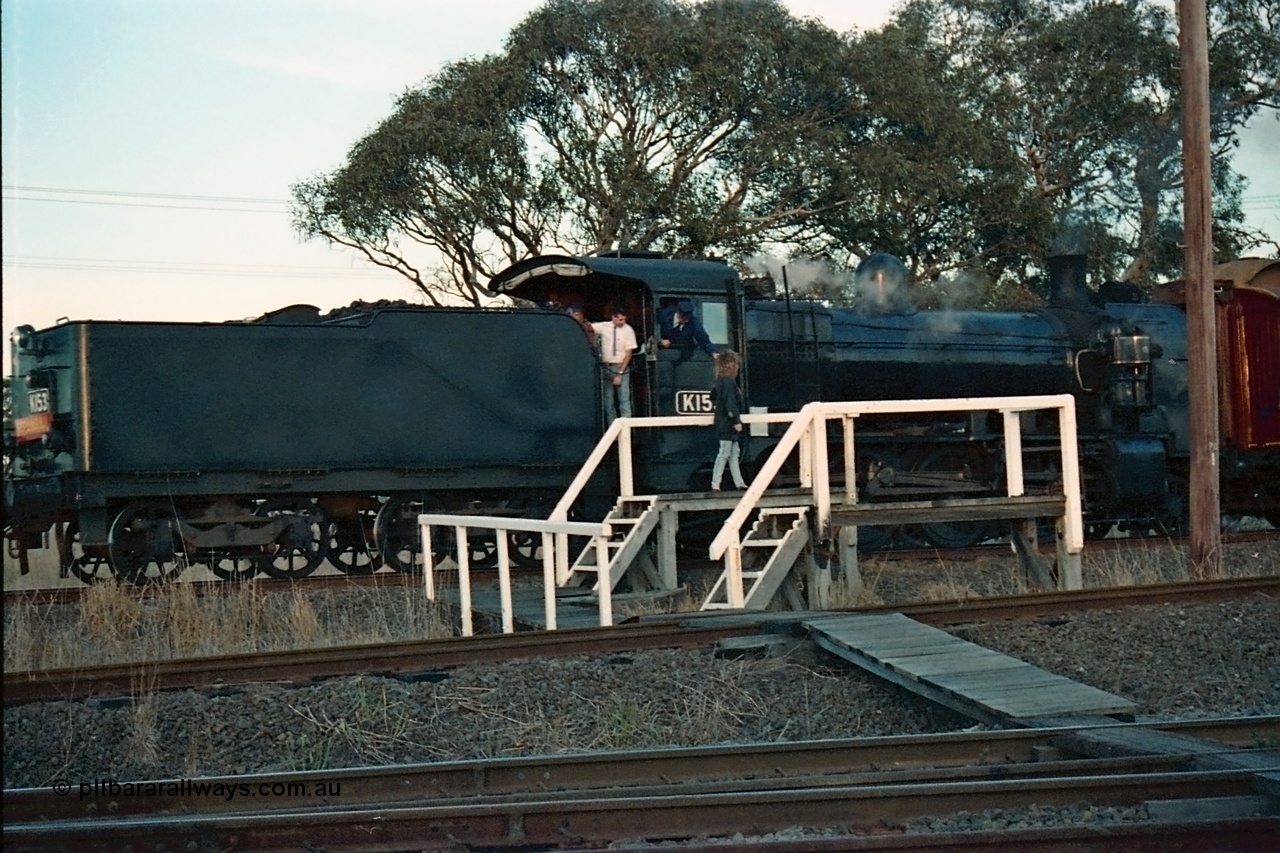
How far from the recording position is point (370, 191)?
2323cm

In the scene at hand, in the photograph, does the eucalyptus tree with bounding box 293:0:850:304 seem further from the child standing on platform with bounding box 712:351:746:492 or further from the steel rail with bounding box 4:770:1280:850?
the steel rail with bounding box 4:770:1280:850

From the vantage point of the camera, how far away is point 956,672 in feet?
19.3

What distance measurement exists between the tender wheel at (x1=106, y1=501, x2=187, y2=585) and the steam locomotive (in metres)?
0.02

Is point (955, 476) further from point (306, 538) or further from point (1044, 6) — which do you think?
point (1044, 6)

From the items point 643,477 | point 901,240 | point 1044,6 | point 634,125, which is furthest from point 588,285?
point 1044,6

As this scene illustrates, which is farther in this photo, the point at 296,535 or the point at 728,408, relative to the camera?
the point at 296,535

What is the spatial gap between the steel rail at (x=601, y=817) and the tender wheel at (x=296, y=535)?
24.2 ft

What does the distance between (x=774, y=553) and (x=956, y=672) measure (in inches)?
108

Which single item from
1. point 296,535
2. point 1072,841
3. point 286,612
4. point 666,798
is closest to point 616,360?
point 296,535

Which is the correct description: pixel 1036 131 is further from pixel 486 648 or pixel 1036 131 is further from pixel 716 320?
pixel 486 648

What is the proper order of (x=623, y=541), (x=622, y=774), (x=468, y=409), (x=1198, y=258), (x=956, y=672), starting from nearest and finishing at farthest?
→ 1. (x=622, y=774)
2. (x=956, y=672)
3. (x=623, y=541)
4. (x=1198, y=258)
5. (x=468, y=409)

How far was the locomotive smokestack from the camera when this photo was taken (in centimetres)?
1466

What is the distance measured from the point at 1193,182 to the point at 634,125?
1397 centimetres

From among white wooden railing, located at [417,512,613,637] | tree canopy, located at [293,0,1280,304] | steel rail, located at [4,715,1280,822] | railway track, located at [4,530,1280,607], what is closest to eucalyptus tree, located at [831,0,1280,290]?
tree canopy, located at [293,0,1280,304]
